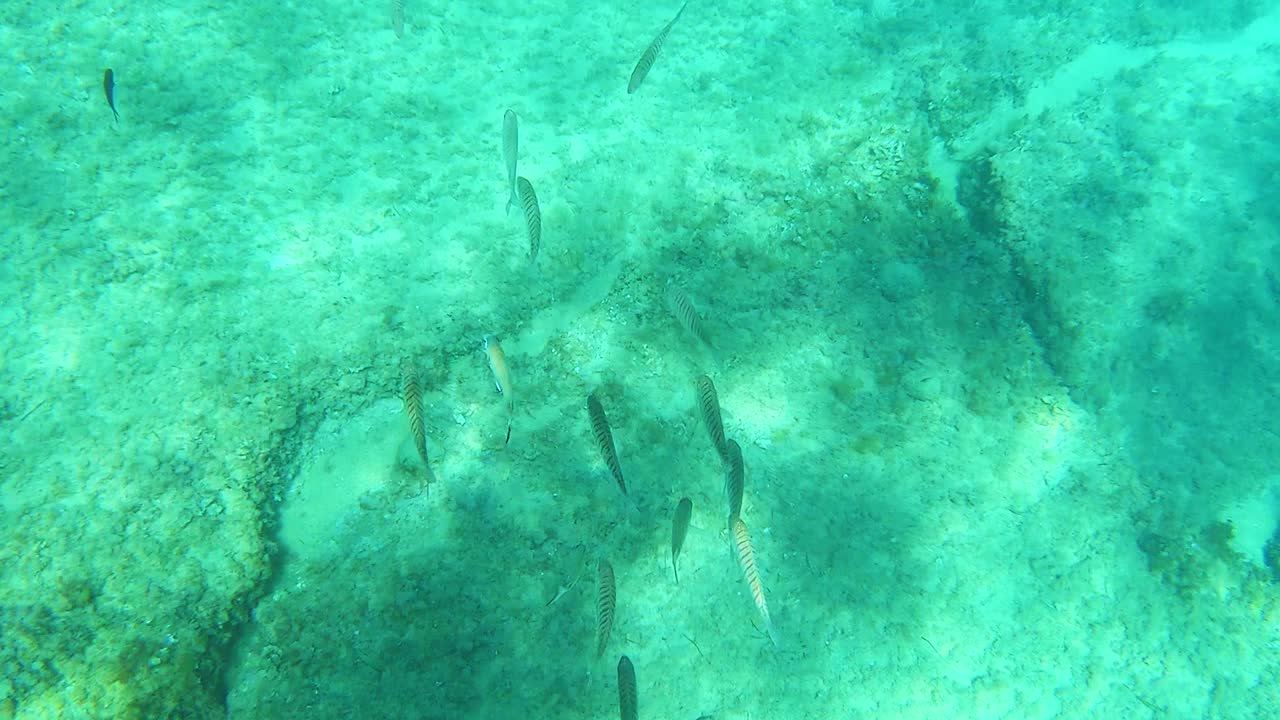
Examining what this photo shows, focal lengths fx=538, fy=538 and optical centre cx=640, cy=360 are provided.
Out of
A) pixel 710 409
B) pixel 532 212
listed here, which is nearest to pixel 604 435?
pixel 710 409

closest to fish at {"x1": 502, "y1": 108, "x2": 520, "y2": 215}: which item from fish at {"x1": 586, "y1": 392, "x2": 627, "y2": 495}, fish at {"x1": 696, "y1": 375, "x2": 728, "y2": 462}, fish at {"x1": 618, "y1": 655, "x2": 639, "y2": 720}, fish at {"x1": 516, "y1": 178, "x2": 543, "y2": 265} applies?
fish at {"x1": 516, "y1": 178, "x2": 543, "y2": 265}

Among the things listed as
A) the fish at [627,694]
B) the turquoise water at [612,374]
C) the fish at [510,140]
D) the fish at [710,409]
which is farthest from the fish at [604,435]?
the fish at [510,140]

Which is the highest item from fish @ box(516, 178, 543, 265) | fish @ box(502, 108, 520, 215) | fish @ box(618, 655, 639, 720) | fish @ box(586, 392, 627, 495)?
fish @ box(502, 108, 520, 215)

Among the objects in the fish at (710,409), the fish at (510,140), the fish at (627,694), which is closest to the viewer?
the fish at (627,694)

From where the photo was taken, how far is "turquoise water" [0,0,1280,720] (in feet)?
11.4

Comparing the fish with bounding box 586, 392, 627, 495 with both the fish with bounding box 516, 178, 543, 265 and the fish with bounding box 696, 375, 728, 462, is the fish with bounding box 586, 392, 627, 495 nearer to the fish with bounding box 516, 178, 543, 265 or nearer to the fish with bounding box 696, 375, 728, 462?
the fish with bounding box 696, 375, 728, 462

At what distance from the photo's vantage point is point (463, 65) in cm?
609

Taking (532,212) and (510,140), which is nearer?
(532,212)

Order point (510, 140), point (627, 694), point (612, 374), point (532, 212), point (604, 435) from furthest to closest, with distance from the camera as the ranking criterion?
point (612, 374) < point (510, 140) < point (532, 212) < point (604, 435) < point (627, 694)

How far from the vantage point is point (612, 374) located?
4.55 meters

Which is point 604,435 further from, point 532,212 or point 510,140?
point 510,140

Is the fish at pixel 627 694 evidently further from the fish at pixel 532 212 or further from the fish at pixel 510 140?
the fish at pixel 510 140

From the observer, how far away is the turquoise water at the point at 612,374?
3.47 m

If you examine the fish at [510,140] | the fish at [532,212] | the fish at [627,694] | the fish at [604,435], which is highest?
the fish at [510,140]
